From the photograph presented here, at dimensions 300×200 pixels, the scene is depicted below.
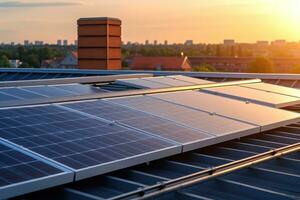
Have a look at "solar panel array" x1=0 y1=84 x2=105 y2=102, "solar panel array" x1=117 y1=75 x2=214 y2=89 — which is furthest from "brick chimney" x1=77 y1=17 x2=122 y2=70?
"solar panel array" x1=0 y1=84 x2=105 y2=102

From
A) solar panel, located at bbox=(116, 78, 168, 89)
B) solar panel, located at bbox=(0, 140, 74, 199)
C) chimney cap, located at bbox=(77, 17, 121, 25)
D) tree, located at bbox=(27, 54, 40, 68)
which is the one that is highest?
chimney cap, located at bbox=(77, 17, 121, 25)

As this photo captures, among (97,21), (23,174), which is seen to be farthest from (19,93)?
(97,21)

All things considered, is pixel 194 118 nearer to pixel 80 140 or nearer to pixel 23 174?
pixel 80 140

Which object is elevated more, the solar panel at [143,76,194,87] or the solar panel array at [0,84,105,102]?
the solar panel at [143,76,194,87]

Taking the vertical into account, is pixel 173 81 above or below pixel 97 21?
below

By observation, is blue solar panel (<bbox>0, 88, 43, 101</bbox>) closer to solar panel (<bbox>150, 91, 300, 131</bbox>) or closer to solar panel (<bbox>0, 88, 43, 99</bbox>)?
solar panel (<bbox>0, 88, 43, 99</bbox>)

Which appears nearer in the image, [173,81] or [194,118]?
[194,118]

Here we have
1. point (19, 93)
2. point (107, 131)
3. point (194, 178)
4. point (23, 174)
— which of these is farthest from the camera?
point (19, 93)
